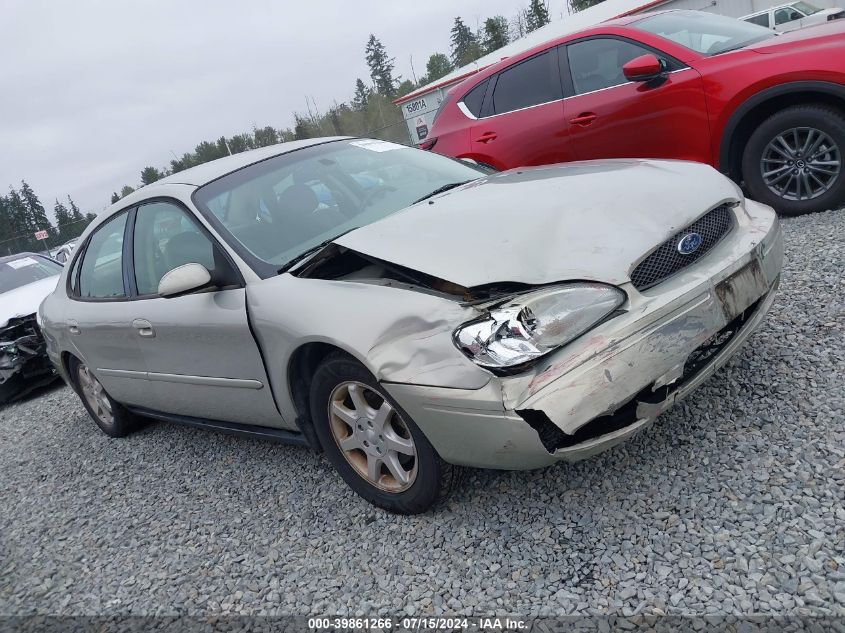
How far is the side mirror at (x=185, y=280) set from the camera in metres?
2.74

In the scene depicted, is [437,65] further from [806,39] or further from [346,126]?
[806,39]

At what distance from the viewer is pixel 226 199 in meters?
3.13

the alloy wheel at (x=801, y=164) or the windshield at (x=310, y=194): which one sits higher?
the windshield at (x=310, y=194)

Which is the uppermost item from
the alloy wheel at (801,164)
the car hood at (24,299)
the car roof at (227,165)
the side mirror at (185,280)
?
the car roof at (227,165)

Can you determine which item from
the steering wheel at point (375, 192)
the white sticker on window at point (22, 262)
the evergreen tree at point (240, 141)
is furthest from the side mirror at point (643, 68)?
the evergreen tree at point (240, 141)

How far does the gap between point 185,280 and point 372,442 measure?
109 centimetres

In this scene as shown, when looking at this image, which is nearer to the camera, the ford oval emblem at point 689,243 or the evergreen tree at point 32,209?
the ford oval emblem at point 689,243

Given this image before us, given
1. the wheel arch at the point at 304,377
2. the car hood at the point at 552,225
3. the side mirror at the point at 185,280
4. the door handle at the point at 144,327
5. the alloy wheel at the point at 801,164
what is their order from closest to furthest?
1. the car hood at the point at 552,225
2. the wheel arch at the point at 304,377
3. the side mirror at the point at 185,280
4. the door handle at the point at 144,327
5. the alloy wheel at the point at 801,164

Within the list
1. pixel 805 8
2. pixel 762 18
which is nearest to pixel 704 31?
pixel 805 8

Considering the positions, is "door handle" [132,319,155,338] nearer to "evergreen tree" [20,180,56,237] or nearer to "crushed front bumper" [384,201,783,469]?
"crushed front bumper" [384,201,783,469]

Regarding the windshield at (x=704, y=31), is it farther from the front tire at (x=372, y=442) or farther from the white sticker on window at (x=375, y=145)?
the front tire at (x=372, y=442)

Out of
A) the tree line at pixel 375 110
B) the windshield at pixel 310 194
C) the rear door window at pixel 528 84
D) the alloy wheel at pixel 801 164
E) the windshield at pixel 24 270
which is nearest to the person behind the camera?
the windshield at pixel 310 194

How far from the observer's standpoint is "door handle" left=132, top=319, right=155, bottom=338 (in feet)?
10.9

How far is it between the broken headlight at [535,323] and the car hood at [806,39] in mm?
3250
